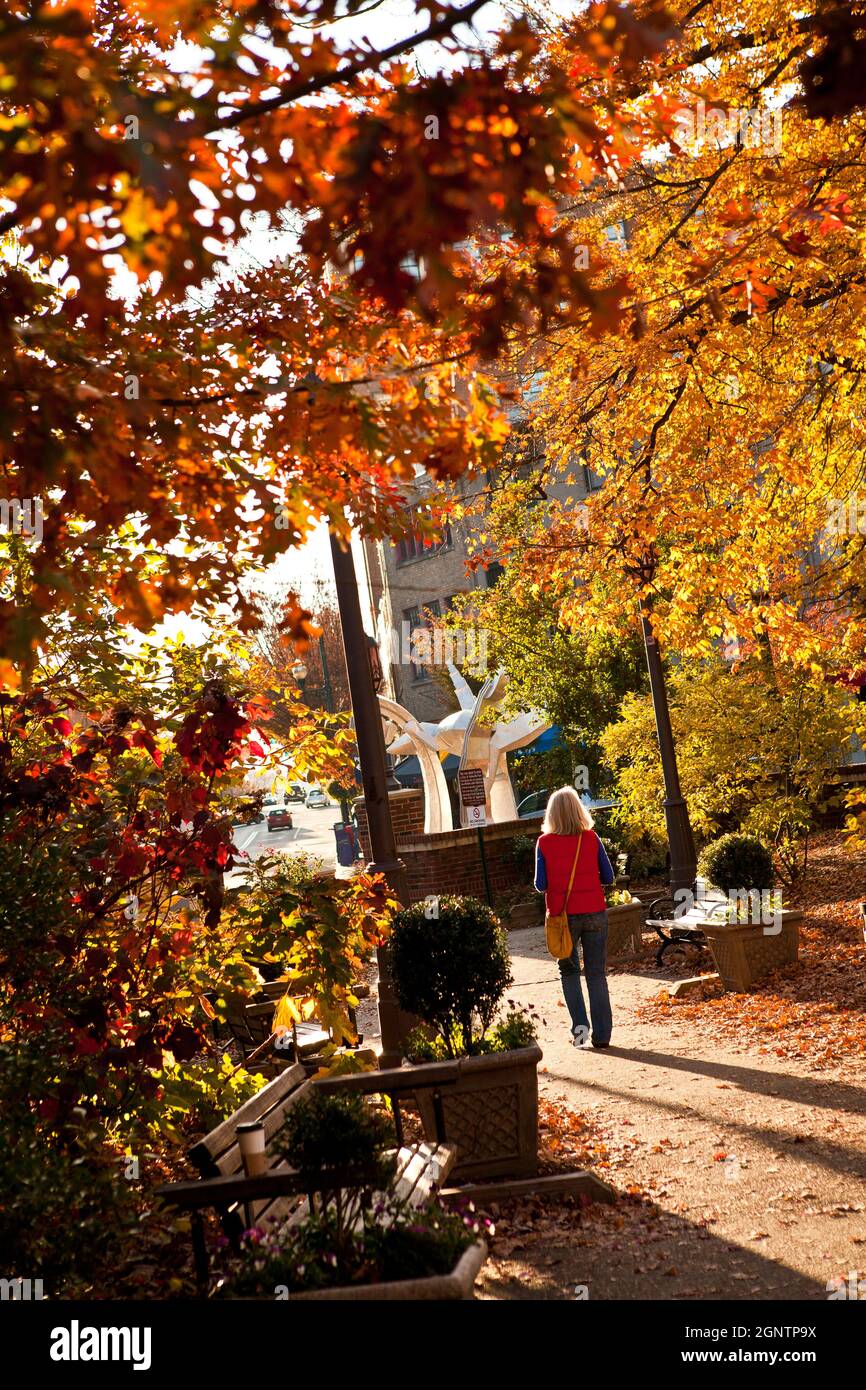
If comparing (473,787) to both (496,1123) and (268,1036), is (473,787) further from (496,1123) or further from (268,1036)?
(496,1123)

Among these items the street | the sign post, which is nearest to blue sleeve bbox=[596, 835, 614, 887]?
the sign post

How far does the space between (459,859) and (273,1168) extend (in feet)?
47.7

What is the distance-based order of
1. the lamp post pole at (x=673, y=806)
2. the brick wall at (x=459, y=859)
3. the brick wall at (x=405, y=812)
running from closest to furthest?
1. the lamp post pole at (x=673, y=806)
2. the brick wall at (x=459, y=859)
3. the brick wall at (x=405, y=812)

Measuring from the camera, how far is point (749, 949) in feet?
35.0

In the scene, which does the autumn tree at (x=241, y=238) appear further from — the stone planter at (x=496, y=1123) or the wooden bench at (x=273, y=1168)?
the stone planter at (x=496, y=1123)

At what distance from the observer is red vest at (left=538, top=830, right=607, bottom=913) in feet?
30.1

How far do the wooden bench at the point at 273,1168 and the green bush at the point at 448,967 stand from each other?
2.65 feet

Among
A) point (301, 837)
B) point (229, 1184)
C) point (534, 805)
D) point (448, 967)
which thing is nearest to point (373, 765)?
point (448, 967)

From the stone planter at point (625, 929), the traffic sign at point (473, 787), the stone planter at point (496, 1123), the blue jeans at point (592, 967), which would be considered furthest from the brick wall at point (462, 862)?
the stone planter at point (496, 1123)

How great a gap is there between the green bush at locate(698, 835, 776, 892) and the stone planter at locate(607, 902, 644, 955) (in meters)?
2.56

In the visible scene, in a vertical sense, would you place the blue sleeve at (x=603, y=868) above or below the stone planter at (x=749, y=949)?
above

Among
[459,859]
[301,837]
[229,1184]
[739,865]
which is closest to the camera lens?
[229,1184]

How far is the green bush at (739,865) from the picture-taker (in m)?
11.5
